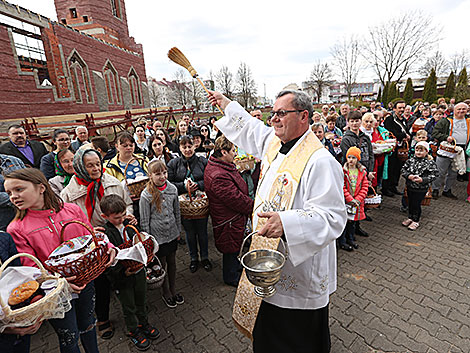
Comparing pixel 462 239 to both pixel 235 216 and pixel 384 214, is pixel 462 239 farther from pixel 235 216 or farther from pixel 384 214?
pixel 235 216

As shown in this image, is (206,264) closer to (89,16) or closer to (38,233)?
(38,233)

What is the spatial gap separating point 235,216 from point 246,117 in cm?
148

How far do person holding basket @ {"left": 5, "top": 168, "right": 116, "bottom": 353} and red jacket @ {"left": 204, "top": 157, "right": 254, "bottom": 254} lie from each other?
158 centimetres

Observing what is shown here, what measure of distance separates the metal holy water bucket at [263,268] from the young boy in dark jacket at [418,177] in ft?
15.0

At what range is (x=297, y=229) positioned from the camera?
5.08 feet

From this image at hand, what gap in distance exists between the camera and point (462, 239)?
4785 mm

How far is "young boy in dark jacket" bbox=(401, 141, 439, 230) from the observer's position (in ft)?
16.3

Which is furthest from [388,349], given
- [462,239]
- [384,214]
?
[384,214]

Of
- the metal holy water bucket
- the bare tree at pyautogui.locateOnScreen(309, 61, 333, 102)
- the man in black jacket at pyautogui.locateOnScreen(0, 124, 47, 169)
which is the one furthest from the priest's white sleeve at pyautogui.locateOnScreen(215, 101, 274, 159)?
the bare tree at pyautogui.locateOnScreen(309, 61, 333, 102)

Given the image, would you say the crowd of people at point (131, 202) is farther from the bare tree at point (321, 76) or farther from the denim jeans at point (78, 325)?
the bare tree at point (321, 76)

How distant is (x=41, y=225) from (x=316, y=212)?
2206mm

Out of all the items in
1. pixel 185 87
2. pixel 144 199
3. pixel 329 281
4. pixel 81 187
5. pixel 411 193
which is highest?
pixel 185 87

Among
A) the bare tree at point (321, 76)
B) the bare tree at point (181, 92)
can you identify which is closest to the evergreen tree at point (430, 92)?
the bare tree at point (321, 76)

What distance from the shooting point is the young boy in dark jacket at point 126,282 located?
104 inches
